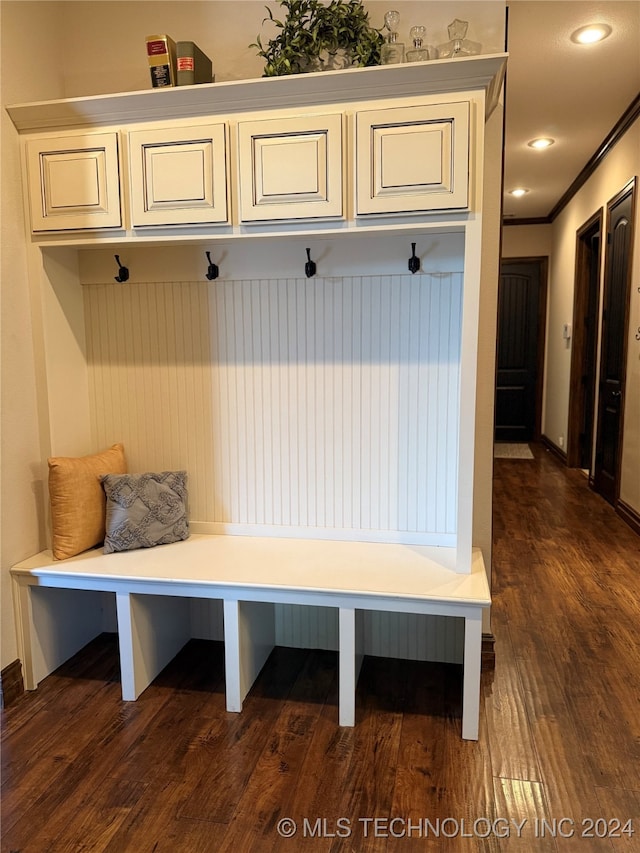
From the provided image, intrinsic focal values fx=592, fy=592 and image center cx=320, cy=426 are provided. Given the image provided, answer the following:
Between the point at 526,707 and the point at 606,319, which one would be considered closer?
the point at 526,707

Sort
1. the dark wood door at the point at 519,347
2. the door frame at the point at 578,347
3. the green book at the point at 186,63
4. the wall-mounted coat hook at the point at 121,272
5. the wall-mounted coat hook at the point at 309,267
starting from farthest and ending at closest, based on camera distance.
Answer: the dark wood door at the point at 519,347
the door frame at the point at 578,347
the wall-mounted coat hook at the point at 121,272
the wall-mounted coat hook at the point at 309,267
the green book at the point at 186,63

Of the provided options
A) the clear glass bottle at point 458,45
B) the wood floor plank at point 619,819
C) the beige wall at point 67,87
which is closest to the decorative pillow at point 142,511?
the beige wall at point 67,87

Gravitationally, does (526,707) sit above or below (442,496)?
below

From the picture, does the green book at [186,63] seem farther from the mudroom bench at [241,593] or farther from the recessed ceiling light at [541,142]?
the recessed ceiling light at [541,142]

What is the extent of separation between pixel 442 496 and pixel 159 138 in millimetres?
1683

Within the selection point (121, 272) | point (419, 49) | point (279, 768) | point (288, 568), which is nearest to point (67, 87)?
point (121, 272)

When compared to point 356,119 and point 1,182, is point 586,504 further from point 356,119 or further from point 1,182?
point 1,182

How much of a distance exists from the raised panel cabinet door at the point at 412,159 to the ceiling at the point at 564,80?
63.3 inches

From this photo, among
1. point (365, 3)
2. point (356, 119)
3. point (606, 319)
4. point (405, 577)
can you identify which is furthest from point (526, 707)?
point (606, 319)

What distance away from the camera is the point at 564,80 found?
377cm

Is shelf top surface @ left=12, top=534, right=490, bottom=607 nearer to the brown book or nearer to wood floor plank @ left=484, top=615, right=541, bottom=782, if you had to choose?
wood floor plank @ left=484, top=615, right=541, bottom=782

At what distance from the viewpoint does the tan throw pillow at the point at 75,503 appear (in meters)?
2.25

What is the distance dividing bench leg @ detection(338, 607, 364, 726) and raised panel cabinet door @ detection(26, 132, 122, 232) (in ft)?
5.30

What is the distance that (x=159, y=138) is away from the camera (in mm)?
2072
